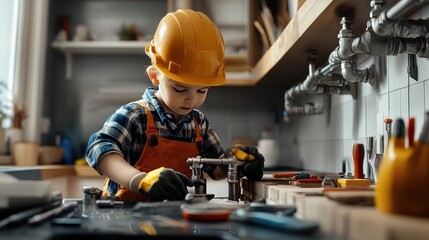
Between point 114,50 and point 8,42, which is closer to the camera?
point 8,42

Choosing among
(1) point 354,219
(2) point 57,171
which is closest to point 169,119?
(1) point 354,219

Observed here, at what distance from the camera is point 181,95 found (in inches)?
50.3

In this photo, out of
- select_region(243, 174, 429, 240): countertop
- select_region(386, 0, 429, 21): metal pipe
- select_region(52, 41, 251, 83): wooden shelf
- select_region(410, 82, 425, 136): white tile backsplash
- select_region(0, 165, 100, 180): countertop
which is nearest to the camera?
select_region(243, 174, 429, 240): countertop

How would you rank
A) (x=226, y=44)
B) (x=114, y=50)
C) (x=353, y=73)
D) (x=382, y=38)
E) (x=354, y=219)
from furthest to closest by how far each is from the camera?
(x=114, y=50), (x=226, y=44), (x=353, y=73), (x=382, y=38), (x=354, y=219)

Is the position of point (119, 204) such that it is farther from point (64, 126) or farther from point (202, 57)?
point (64, 126)

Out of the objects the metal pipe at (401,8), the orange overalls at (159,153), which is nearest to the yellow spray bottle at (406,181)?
the metal pipe at (401,8)

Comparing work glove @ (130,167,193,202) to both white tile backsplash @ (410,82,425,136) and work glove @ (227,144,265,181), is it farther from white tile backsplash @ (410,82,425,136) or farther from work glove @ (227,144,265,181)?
white tile backsplash @ (410,82,425,136)

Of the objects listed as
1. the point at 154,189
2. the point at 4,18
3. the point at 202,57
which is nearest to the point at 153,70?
the point at 202,57

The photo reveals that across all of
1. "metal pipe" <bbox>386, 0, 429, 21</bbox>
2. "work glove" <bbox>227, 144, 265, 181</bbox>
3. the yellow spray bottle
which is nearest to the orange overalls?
"work glove" <bbox>227, 144, 265, 181</bbox>

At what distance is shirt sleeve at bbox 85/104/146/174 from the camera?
1186mm

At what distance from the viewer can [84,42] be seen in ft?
8.79

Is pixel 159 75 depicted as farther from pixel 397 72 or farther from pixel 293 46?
pixel 397 72

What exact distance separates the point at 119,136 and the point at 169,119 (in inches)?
6.7

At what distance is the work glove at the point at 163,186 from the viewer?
945mm
